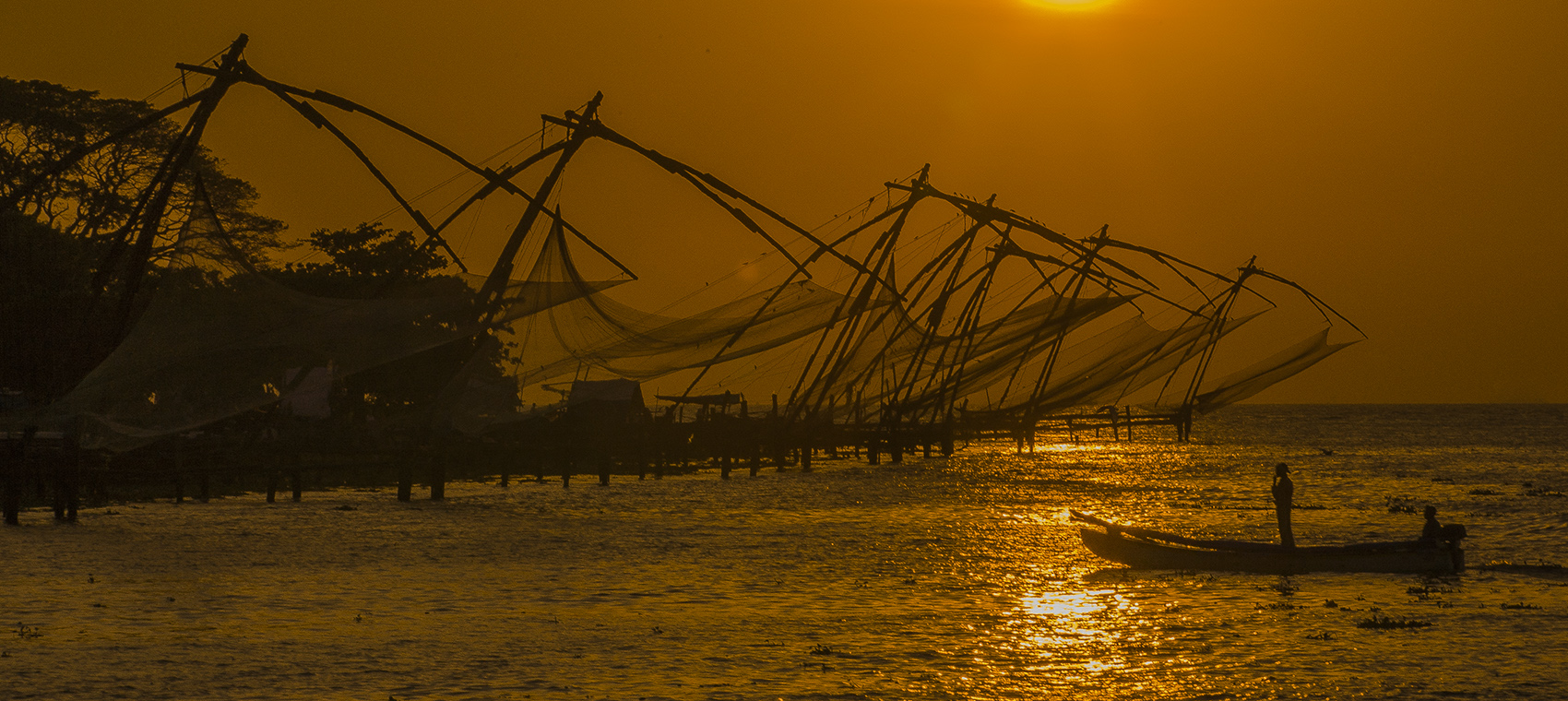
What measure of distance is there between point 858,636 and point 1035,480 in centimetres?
2842

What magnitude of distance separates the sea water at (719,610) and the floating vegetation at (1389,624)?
117 mm

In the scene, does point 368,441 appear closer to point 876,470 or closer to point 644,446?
point 644,446

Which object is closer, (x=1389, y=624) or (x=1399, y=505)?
(x=1389, y=624)

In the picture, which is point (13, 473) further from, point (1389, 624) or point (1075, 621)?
point (1389, 624)

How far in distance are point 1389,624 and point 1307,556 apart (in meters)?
3.45

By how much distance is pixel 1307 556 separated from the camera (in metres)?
15.8

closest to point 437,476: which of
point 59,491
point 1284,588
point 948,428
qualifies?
point 59,491

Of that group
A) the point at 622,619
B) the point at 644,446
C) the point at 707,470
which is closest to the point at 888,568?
the point at 622,619

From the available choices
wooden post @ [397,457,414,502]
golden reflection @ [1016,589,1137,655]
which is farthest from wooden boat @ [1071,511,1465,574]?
wooden post @ [397,457,414,502]

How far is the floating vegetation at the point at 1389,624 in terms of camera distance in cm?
1235

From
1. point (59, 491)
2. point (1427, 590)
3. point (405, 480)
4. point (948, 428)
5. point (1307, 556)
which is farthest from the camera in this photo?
point (948, 428)

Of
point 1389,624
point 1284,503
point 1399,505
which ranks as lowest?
point 1389,624

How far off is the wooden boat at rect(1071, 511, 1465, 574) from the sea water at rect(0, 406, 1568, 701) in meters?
0.18

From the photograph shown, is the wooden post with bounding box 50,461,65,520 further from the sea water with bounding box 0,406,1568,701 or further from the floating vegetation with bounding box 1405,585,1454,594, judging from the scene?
the floating vegetation with bounding box 1405,585,1454,594
